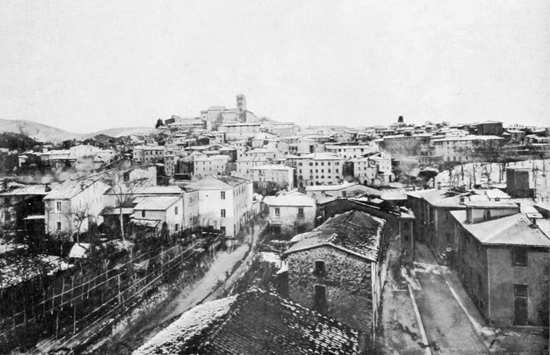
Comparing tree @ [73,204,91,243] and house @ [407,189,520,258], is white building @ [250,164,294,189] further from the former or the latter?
tree @ [73,204,91,243]

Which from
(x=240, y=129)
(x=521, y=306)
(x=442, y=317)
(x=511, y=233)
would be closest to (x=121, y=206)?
(x=442, y=317)

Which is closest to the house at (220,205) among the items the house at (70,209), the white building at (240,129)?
the house at (70,209)

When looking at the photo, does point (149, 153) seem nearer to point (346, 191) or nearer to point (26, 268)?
point (346, 191)

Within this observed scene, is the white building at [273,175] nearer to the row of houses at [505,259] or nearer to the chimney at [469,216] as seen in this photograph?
the chimney at [469,216]

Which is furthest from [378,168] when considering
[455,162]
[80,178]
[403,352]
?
[403,352]

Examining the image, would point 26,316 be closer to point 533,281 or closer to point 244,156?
point 533,281
